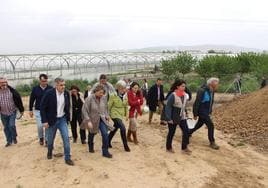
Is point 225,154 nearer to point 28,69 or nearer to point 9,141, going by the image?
point 9,141

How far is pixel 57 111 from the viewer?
7.02 m

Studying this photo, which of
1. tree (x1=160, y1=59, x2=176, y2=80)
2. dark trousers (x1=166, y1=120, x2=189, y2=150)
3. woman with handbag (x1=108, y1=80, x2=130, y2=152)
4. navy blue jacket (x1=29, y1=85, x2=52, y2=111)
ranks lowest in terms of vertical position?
tree (x1=160, y1=59, x2=176, y2=80)

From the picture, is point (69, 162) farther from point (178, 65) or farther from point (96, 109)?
point (178, 65)

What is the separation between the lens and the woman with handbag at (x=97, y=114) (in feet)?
24.1

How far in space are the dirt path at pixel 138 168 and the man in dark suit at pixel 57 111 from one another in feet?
1.67

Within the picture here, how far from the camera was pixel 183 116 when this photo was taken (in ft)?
26.2

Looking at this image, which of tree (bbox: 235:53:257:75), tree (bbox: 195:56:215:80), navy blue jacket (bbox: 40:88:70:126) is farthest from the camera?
tree (bbox: 235:53:257:75)

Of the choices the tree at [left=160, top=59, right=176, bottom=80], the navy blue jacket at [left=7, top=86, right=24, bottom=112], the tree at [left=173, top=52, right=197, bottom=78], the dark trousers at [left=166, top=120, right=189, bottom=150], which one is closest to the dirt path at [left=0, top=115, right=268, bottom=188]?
the dark trousers at [left=166, top=120, right=189, bottom=150]

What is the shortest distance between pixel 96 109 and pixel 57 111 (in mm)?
711

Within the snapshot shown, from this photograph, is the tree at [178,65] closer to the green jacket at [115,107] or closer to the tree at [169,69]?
the tree at [169,69]

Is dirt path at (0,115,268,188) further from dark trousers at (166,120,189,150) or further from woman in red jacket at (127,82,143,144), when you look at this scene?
woman in red jacket at (127,82,143,144)

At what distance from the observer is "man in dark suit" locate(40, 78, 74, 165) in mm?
6961

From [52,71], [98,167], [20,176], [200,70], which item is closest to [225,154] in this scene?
[98,167]

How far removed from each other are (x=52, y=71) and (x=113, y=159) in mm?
36069
